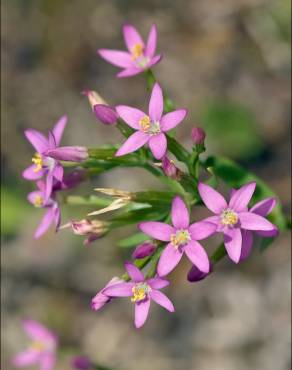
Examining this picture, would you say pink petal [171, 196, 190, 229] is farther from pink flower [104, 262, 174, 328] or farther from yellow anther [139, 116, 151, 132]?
yellow anther [139, 116, 151, 132]

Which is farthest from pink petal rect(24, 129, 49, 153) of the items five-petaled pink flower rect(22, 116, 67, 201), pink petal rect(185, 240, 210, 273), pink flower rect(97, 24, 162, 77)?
pink petal rect(185, 240, 210, 273)

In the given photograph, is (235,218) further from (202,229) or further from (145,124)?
(145,124)

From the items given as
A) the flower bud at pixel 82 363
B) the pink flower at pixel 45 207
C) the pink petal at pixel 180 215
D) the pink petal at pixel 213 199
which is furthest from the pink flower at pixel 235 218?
the flower bud at pixel 82 363

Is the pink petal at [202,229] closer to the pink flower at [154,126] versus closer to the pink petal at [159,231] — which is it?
the pink petal at [159,231]

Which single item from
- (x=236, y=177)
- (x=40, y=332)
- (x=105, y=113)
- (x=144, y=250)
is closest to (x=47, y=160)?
(x=105, y=113)

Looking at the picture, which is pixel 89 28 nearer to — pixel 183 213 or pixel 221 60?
pixel 221 60

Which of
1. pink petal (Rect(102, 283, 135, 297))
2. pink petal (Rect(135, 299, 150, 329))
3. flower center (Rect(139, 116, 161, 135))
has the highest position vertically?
flower center (Rect(139, 116, 161, 135))

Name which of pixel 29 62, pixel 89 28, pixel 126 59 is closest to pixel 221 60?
pixel 89 28
